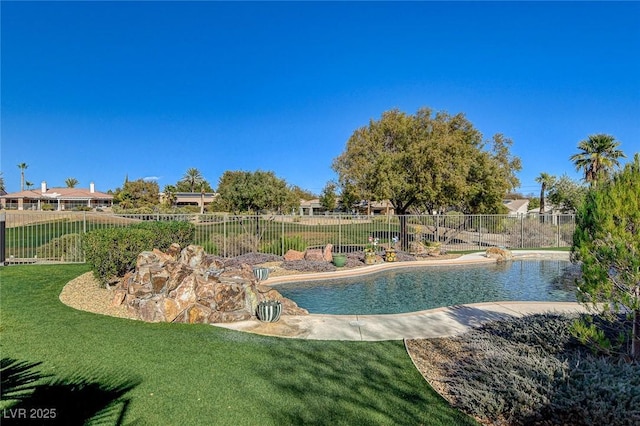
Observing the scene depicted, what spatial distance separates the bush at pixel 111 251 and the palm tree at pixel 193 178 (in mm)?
69967

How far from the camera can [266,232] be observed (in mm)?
18312

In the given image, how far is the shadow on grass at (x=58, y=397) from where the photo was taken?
3.37 metres

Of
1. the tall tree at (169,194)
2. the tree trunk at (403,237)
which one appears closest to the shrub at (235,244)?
the tree trunk at (403,237)

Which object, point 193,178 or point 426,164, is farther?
point 193,178

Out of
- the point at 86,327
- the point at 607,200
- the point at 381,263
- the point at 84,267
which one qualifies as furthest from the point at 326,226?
the point at 607,200

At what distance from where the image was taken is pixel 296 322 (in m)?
7.05

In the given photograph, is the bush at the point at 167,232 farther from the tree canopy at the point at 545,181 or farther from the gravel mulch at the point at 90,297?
the tree canopy at the point at 545,181

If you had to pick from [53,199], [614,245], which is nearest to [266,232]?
[614,245]

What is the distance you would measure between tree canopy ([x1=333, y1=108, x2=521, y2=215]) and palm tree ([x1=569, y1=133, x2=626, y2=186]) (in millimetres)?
7701

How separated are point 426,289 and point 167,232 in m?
8.58

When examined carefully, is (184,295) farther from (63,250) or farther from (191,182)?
(191,182)

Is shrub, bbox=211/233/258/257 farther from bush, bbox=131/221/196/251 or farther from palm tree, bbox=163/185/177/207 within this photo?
palm tree, bbox=163/185/177/207

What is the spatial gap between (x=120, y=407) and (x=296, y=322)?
150 inches

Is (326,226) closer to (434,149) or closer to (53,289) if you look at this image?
(434,149)
